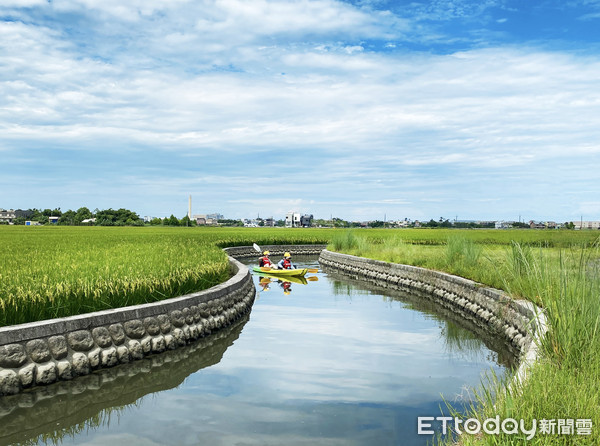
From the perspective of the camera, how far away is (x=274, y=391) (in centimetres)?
755

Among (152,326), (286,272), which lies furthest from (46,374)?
(286,272)

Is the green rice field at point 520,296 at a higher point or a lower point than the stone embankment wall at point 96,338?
higher

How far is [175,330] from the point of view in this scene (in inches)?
399

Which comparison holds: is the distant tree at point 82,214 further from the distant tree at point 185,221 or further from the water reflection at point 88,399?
the water reflection at point 88,399

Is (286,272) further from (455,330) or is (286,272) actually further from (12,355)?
(12,355)

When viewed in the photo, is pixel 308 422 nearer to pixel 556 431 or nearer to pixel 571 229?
pixel 556 431

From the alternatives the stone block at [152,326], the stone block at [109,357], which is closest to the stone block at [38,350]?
the stone block at [109,357]

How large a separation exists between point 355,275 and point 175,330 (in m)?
17.8

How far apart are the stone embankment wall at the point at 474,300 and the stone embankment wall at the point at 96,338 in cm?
656

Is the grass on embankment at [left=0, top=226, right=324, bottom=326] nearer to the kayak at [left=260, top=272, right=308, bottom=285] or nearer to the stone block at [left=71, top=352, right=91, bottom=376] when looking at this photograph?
the stone block at [left=71, top=352, right=91, bottom=376]

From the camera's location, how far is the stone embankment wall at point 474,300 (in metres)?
8.43

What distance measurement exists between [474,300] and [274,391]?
8922 millimetres

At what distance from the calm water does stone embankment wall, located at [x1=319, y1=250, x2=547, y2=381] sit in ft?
2.57

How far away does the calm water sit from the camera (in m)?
6.04
